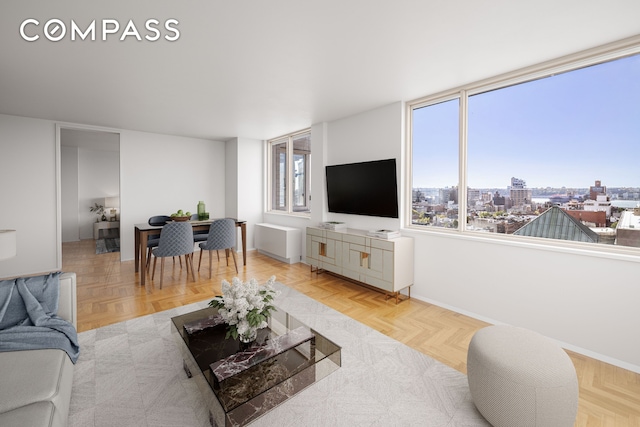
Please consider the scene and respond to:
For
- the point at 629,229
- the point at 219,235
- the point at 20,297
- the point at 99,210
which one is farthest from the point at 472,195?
the point at 99,210

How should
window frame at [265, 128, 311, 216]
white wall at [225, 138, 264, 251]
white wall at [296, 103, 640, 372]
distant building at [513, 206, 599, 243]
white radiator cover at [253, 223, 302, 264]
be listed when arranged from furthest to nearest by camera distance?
1. white wall at [225, 138, 264, 251]
2. window frame at [265, 128, 311, 216]
3. white radiator cover at [253, 223, 302, 264]
4. distant building at [513, 206, 599, 243]
5. white wall at [296, 103, 640, 372]

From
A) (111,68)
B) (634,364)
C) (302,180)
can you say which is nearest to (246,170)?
(302,180)

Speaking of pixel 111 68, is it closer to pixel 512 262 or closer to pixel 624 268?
pixel 512 262

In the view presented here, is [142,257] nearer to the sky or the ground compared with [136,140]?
nearer to the ground

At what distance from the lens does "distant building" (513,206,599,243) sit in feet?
8.33

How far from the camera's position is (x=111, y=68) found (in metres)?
2.77

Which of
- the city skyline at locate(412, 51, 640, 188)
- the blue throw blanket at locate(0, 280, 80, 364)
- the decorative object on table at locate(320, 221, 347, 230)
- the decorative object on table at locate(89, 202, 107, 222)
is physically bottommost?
the blue throw blanket at locate(0, 280, 80, 364)

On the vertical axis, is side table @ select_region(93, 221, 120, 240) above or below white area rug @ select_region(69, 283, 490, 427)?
above

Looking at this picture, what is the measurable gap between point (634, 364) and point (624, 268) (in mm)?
727

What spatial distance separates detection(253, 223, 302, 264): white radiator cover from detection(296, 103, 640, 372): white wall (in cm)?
192

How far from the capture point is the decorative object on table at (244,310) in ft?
6.13

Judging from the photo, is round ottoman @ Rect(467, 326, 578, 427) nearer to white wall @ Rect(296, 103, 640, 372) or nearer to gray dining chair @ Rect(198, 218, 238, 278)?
white wall @ Rect(296, 103, 640, 372)

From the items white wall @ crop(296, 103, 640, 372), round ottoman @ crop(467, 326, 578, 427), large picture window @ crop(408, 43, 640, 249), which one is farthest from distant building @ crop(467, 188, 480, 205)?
round ottoman @ crop(467, 326, 578, 427)

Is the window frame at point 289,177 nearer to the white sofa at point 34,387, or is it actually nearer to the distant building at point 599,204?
the distant building at point 599,204
